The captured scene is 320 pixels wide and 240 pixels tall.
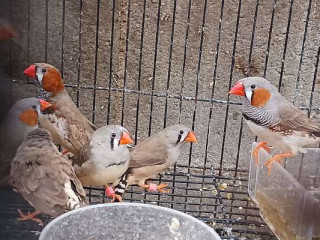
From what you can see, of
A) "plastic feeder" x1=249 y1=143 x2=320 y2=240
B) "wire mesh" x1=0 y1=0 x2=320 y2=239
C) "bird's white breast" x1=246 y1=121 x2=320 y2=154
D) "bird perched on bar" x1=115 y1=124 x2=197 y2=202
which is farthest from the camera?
"wire mesh" x1=0 y1=0 x2=320 y2=239

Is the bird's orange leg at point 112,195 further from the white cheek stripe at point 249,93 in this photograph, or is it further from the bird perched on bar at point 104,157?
the white cheek stripe at point 249,93

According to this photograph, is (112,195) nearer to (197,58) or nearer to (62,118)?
(62,118)

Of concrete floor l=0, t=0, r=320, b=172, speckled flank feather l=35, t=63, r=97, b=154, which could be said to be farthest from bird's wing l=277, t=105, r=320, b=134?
speckled flank feather l=35, t=63, r=97, b=154

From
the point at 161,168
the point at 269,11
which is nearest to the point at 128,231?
the point at 161,168

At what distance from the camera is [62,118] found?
2.26 metres

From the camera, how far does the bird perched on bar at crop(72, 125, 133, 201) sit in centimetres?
209

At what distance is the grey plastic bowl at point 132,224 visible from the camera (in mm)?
1355

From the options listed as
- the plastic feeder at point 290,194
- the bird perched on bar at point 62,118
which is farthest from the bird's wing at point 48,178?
the plastic feeder at point 290,194

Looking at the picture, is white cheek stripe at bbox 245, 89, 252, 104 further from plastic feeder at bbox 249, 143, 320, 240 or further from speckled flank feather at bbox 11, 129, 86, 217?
speckled flank feather at bbox 11, 129, 86, 217

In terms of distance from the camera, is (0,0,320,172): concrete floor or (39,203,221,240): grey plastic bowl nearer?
(39,203,221,240): grey plastic bowl

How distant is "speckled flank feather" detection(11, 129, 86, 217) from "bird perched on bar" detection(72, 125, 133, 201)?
38 centimetres

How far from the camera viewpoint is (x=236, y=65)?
2.96 metres

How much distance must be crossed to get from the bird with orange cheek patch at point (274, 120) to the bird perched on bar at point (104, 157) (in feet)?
1.75

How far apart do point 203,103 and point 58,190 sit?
1577 millimetres
